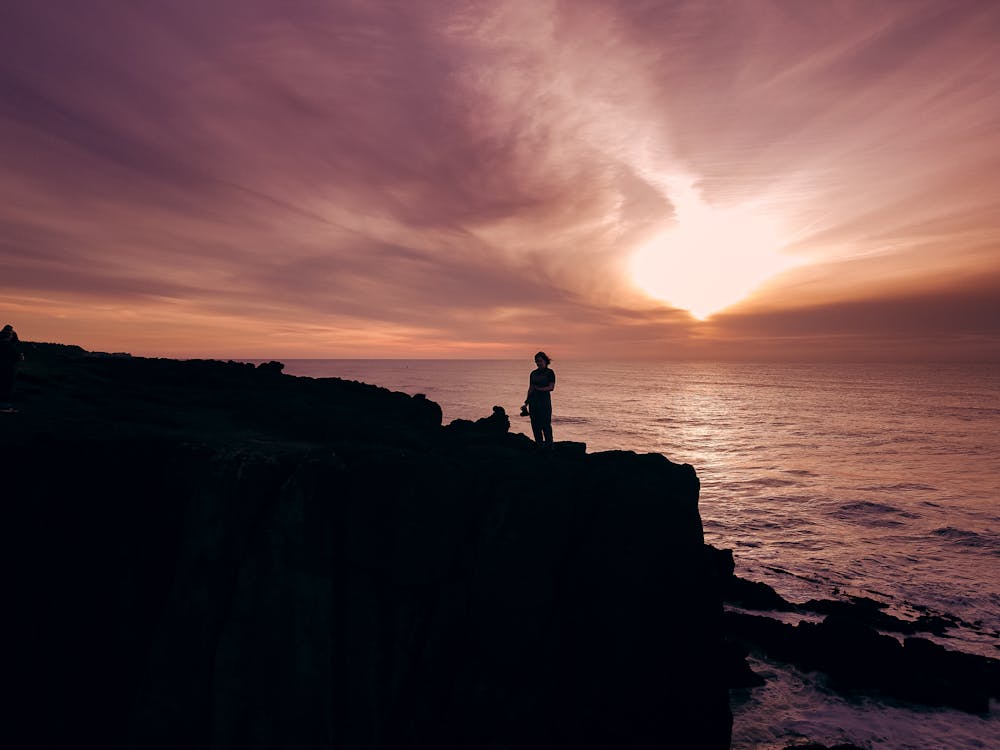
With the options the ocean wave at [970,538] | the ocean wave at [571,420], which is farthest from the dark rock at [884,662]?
the ocean wave at [571,420]

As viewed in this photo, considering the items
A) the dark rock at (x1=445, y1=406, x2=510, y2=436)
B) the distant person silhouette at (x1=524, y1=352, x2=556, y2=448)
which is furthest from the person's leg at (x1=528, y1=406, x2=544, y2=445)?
the dark rock at (x1=445, y1=406, x2=510, y2=436)

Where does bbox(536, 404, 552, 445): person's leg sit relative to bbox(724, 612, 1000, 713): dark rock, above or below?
above

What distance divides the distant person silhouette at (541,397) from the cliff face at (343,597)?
470cm

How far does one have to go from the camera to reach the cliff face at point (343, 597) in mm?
8602

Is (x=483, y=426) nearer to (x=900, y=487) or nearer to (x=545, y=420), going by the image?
(x=545, y=420)

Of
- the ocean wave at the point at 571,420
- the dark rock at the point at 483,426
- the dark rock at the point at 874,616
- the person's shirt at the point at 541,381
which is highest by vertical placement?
the person's shirt at the point at 541,381

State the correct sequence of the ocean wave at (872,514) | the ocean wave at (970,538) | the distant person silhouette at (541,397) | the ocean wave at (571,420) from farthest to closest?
the ocean wave at (571,420), the ocean wave at (872,514), the ocean wave at (970,538), the distant person silhouette at (541,397)

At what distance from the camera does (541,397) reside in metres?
16.5

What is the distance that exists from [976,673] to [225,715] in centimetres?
2361

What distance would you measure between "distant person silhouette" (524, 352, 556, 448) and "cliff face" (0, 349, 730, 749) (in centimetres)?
470

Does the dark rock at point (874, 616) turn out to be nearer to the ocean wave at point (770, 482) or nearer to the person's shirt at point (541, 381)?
the person's shirt at point (541, 381)

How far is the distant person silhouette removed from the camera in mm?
16016

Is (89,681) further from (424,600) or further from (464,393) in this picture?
(464,393)

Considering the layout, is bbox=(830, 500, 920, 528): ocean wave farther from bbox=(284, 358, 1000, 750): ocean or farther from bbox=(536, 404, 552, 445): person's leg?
bbox=(536, 404, 552, 445): person's leg
